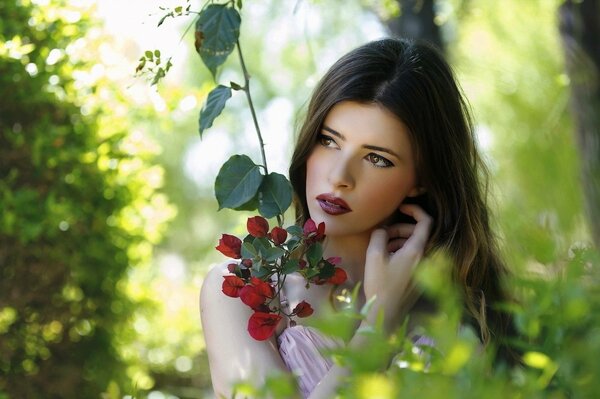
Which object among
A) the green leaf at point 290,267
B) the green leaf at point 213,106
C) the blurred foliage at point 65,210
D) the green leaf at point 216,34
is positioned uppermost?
the green leaf at point 216,34

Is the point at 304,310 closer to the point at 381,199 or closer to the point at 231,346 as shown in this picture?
the point at 231,346

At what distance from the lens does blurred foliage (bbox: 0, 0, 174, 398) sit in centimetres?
347

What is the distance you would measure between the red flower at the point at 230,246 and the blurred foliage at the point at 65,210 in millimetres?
Answer: 1554

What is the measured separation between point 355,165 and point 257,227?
0.37m

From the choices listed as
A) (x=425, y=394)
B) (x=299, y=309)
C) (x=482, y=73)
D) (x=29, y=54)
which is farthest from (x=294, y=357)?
(x=482, y=73)

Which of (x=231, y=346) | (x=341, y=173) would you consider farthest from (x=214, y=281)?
(x=341, y=173)

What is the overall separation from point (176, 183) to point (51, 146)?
983 centimetres

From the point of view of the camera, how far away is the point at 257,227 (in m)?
2.01

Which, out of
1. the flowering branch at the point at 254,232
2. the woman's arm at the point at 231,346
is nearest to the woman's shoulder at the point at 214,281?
the woman's arm at the point at 231,346

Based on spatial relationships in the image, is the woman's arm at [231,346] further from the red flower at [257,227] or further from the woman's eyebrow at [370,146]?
the woman's eyebrow at [370,146]

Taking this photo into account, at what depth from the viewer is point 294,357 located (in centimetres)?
227

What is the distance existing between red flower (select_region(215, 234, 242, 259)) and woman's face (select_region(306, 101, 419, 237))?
0.32 meters

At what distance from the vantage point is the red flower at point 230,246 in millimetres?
2020

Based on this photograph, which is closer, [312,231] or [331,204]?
[312,231]
